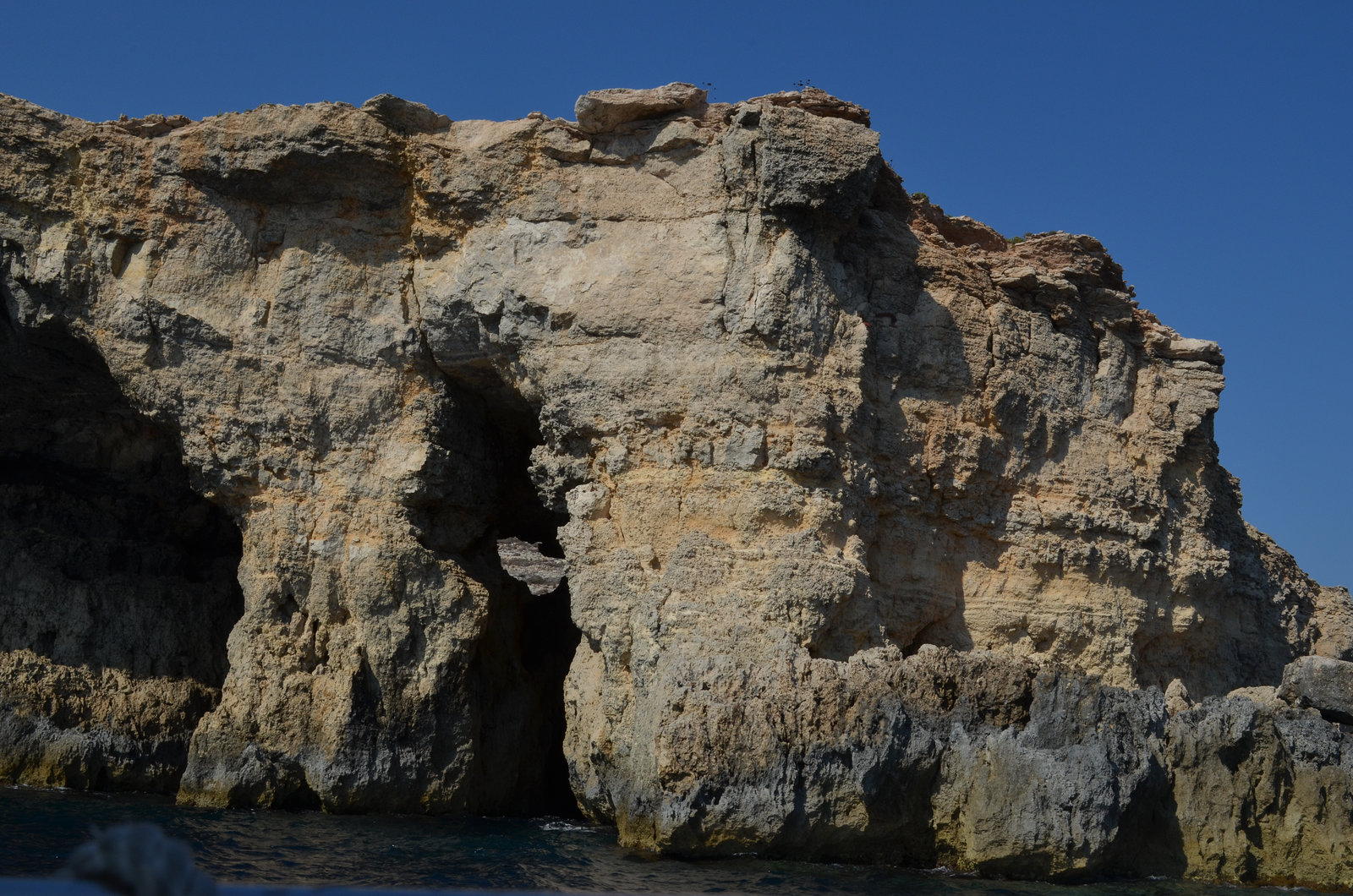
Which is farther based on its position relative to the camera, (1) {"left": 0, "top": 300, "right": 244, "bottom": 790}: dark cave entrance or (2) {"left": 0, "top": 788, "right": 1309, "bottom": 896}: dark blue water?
(1) {"left": 0, "top": 300, "right": 244, "bottom": 790}: dark cave entrance

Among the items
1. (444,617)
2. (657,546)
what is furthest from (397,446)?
(657,546)

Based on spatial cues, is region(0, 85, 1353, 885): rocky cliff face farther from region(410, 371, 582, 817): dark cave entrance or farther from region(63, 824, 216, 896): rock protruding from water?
region(63, 824, 216, 896): rock protruding from water

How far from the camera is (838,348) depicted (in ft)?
51.5

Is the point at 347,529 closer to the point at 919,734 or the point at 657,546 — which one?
the point at 657,546

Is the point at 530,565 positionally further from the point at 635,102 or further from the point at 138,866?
the point at 138,866

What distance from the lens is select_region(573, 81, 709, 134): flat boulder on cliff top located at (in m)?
16.2

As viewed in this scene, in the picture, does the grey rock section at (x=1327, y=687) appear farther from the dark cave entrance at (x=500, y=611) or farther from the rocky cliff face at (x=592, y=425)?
the dark cave entrance at (x=500, y=611)

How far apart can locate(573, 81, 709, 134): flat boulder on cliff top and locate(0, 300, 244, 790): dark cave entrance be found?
298 inches

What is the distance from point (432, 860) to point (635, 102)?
9.33 metres

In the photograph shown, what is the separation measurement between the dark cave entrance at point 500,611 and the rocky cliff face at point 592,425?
8 cm

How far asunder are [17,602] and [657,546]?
1030 centimetres

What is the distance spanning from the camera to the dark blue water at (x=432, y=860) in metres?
11.9

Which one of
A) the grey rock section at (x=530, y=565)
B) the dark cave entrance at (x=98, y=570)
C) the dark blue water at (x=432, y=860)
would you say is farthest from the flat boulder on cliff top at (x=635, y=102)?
the grey rock section at (x=530, y=565)

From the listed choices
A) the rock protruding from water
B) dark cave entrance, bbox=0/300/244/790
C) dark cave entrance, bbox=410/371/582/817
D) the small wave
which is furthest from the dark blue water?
the rock protruding from water
